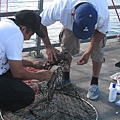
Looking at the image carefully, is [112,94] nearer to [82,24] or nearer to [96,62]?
[96,62]

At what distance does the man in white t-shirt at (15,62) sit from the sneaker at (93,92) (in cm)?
90

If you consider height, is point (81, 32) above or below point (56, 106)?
above

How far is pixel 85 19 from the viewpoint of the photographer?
3.45m

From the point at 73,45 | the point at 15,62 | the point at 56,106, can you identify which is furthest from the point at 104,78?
the point at 15,62

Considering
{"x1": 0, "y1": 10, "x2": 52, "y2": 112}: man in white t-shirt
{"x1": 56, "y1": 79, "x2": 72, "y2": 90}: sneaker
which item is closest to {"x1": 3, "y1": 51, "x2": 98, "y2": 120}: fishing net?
{"x1": 56, "y1": 79, "x2": 72, "y2": 90}: sneaker

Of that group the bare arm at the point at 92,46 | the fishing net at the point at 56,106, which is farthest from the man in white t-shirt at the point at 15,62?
the bare arm at the point at 92,46

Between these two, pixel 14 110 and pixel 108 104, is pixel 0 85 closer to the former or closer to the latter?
pixel 14 110

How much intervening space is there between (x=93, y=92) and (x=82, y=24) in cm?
105

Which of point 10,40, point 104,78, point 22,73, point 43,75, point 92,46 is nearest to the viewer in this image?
point 10,40

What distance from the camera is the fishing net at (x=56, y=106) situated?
138 inches

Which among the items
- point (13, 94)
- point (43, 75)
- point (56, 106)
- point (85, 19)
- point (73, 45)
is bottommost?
point (56, 106)

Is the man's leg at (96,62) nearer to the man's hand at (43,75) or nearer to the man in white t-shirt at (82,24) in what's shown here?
the man in white t-shirt at (82,24)

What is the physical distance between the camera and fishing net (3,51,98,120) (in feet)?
11.5

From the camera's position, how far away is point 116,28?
7.37 meters
